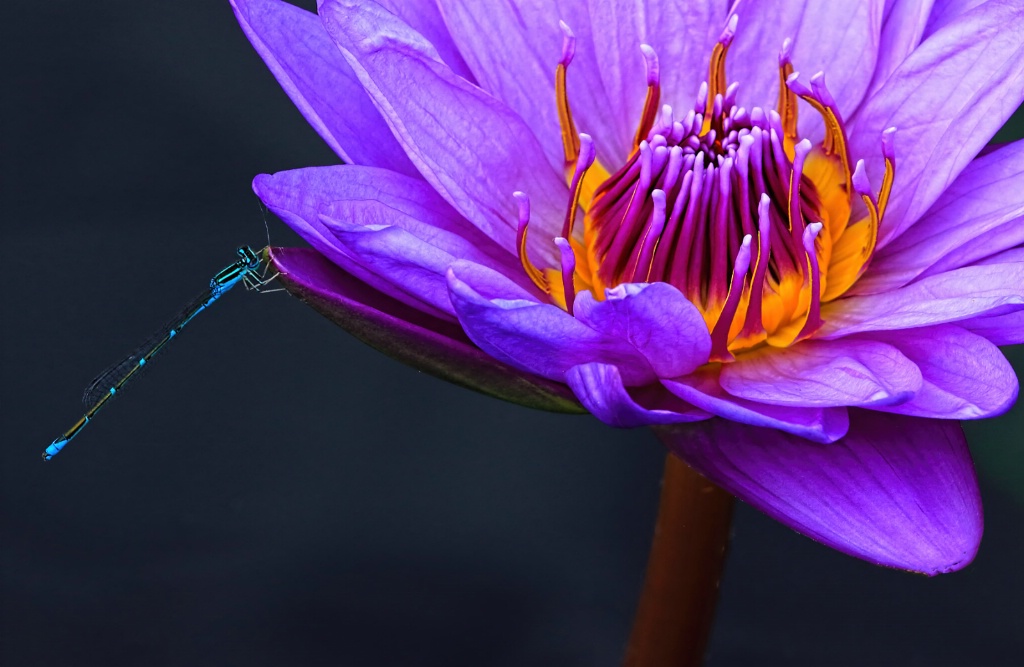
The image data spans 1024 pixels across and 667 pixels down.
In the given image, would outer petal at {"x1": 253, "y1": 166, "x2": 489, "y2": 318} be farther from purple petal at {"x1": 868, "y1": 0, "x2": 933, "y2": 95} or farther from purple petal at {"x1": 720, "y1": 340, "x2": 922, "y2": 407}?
purple petal at {"x1": 868, "y1": 0, "x2": 933, "y2": 95}

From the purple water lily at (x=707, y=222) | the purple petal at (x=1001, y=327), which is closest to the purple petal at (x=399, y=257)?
the purple water lily at (x=707, y=222)

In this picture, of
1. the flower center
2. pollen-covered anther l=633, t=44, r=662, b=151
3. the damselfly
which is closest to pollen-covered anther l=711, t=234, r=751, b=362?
the flower center

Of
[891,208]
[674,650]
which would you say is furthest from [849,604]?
[891,208]

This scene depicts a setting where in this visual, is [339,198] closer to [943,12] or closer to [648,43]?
[648,43]

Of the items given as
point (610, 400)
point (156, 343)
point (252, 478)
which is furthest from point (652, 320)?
point (252, 478)

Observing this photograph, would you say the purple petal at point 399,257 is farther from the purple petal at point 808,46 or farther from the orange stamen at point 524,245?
the purple petal at point 808,46

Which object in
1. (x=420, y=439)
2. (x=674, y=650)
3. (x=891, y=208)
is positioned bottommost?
(x=674, y=650)

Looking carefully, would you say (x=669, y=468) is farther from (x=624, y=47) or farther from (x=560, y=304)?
(x=624, y=47)
